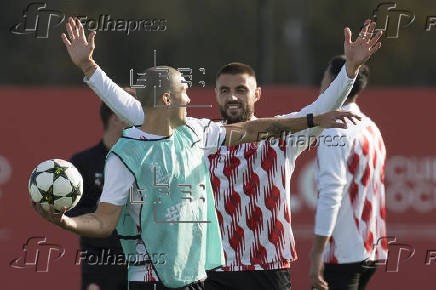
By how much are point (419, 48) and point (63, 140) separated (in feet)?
76.1

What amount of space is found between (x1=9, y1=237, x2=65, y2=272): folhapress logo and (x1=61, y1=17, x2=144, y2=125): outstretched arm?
615 cm

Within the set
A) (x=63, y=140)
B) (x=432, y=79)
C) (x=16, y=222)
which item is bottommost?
(x=16, y=222)

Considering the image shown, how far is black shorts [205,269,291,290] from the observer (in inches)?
285

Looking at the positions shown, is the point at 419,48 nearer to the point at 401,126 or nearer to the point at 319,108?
the point at 401,126

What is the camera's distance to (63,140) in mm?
13062

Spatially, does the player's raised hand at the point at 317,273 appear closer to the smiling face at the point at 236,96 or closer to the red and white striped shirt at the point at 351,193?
the red and white striped shirt at the point at 351,193

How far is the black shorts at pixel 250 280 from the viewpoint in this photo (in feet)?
23.7

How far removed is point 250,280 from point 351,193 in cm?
113

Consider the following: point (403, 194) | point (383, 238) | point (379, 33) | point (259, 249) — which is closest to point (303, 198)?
point (403, 194)

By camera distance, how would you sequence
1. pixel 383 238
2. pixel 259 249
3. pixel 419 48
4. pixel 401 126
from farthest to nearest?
pixel 419 48, pixel 401 126, pixel 383 238, pixel 259 249

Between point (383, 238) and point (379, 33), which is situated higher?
point (379, 33)

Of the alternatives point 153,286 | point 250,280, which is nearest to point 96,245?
point 250,280

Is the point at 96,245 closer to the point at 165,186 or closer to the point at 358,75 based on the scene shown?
the point at 165,186

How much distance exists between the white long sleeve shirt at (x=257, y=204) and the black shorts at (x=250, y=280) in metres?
0.04
